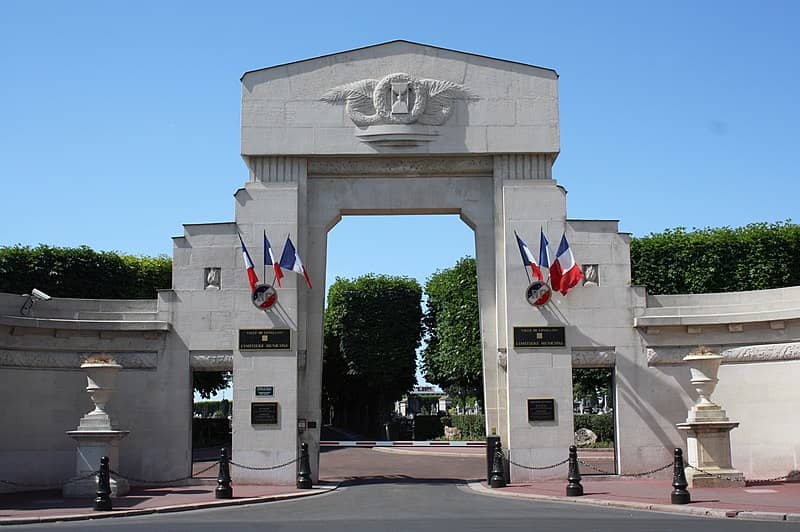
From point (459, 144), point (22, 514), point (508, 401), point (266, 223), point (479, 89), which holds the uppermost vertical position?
point (479, 89)

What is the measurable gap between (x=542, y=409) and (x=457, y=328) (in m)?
23.4

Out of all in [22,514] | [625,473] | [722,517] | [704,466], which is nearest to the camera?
[722,517]

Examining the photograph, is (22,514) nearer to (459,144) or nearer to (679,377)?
(459,144)

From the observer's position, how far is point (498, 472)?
22406 mm

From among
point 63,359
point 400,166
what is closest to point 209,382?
point 63,359

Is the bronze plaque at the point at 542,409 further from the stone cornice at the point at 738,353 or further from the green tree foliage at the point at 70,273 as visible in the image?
the green tree foliage at the point at 70,273

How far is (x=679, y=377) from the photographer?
2377 centimetres

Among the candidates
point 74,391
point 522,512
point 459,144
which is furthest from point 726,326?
point 74,391

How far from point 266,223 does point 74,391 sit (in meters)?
6.81

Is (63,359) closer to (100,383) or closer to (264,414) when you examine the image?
(100,383)

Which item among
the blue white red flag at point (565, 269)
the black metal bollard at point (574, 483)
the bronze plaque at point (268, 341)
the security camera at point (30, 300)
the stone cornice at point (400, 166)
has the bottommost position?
the black metal bollard at point (574, 483)

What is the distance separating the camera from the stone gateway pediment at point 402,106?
2402cm

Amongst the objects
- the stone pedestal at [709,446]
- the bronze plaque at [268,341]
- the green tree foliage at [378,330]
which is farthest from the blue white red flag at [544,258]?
the green tree foliage at [378,330]

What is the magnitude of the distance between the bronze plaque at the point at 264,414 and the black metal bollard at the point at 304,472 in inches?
50.8
